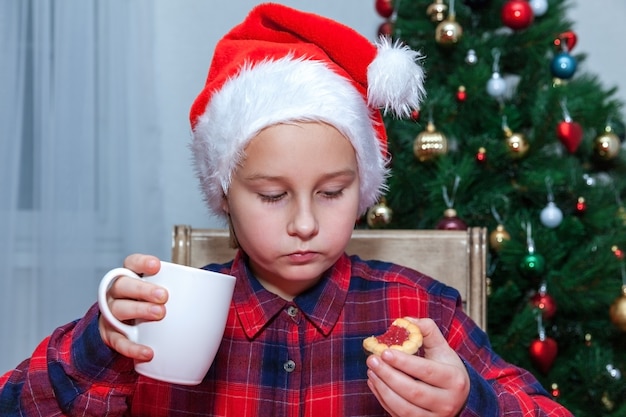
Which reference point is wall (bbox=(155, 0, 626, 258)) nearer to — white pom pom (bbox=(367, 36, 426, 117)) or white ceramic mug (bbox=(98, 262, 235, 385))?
white pom pom (bbox=(367, 36, 426, 117))

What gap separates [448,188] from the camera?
1.55 meters

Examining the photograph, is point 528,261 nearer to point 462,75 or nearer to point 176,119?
point 462,75

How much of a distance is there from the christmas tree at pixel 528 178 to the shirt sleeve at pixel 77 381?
84 centimetres

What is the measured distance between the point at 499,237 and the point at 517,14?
18.0 inches

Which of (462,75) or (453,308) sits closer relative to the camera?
(453,308)

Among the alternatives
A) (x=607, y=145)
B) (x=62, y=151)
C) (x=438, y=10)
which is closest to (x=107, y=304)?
(x=62, y=151)

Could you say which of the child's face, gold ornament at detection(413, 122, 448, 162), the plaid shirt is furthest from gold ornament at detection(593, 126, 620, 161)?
the child's face

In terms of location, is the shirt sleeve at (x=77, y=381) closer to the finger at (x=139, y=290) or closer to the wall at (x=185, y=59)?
the finger at (x=139, y=290)

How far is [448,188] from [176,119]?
72 centimetres

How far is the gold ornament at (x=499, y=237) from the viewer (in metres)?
1.54

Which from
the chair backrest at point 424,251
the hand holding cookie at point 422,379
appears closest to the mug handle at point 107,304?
the hand holding cookie at point 422,379

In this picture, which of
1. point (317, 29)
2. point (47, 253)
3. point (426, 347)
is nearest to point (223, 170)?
point (317, 29)

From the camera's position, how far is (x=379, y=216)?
1.57 metres

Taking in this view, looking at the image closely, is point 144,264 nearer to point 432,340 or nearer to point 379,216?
point 432,340
